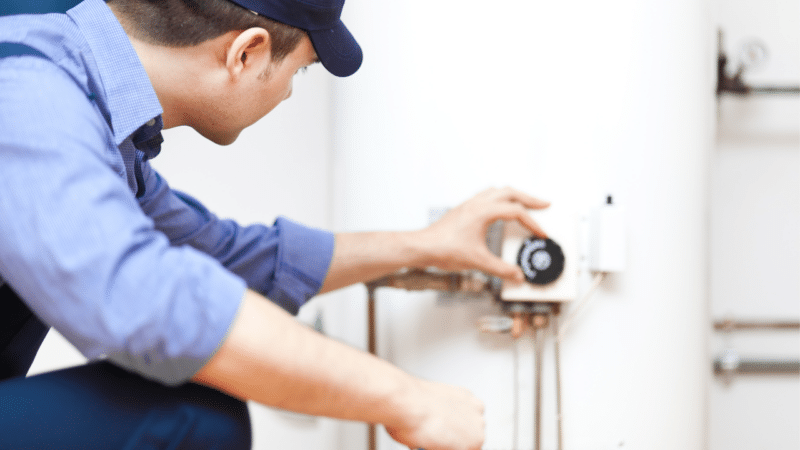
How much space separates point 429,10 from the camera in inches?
32.0

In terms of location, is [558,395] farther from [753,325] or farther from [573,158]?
[753,325]

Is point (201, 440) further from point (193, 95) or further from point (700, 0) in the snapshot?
point (700, 0)

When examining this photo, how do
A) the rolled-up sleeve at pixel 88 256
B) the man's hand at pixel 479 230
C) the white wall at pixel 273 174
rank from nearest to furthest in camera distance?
the rolled-up sleeve at pixel 88 256 < the man's hand at pixel 479 230 < the white wall at pixel 273 174

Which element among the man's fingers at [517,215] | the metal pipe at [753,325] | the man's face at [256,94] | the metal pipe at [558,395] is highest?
the man's face at [256,94]

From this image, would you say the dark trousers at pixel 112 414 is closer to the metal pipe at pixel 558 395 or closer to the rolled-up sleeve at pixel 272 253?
the rolled-up sleeve at pixel 272 253

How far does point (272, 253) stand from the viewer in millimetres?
839

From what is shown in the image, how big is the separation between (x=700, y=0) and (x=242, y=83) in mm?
688

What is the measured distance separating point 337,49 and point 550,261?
0.39 meters

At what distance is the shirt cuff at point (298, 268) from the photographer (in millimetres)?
827

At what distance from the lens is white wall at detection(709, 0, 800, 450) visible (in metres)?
1.32

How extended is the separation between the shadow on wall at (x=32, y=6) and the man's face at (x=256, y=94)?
0.28m

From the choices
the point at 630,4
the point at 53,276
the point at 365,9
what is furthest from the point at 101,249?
the point at 630,4

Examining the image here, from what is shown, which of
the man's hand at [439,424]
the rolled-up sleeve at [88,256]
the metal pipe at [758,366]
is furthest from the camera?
the metal pipe at [758,366]

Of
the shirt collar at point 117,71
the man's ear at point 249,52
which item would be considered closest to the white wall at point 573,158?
the man's ear at point 249,52
